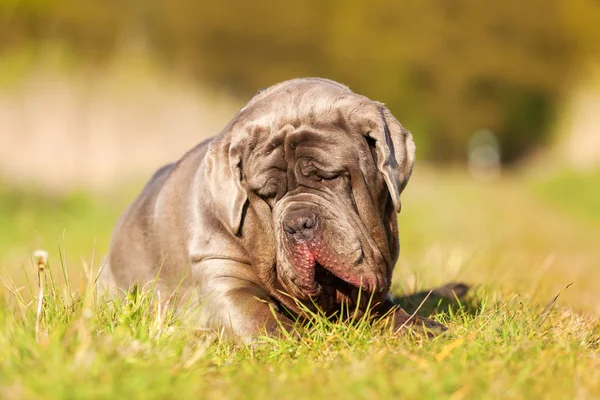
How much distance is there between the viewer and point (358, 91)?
22953 millimetres

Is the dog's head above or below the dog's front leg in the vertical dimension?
above

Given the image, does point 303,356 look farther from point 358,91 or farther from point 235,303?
point 358,91

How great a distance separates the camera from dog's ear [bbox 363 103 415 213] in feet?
13.1

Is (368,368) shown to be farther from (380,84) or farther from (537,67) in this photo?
(537,67)

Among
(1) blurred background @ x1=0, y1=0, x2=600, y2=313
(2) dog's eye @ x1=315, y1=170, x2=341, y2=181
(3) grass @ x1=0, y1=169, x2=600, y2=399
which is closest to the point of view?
(3) grass @ x1=0, y1=169, x2=600, y2=399

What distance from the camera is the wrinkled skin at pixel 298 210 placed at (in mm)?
3848

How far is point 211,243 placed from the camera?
4406 mm

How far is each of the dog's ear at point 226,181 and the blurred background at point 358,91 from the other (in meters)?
0.64

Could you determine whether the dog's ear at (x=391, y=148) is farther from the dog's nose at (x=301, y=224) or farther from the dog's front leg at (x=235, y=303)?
the dog's front leg at (x=235, y=303)

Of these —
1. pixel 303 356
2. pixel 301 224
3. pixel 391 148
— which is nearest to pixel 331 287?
pixel 301 224

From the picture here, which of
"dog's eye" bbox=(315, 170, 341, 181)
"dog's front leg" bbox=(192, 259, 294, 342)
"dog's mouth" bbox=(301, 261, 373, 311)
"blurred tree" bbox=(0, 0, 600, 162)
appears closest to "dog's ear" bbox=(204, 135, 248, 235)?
"dog's front leg" bbox=(192, 259, 294, 342)

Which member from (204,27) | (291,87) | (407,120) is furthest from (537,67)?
(291,87)

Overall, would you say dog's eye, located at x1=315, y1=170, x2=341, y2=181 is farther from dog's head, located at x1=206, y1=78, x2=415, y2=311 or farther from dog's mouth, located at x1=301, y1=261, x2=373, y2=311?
dog's mouth, located at x1=301, y1=261, x2=373, y2=311

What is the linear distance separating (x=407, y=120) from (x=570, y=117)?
5743 mm
